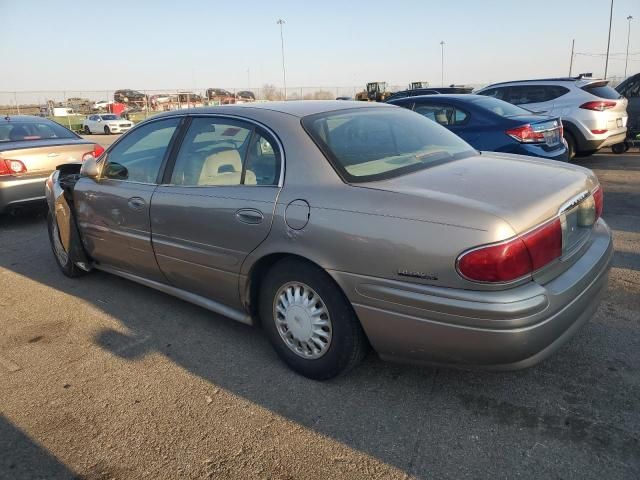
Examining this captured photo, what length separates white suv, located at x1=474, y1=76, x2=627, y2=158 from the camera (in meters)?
9.38

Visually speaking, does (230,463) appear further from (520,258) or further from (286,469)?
(520,258)

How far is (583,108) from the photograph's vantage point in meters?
9.41

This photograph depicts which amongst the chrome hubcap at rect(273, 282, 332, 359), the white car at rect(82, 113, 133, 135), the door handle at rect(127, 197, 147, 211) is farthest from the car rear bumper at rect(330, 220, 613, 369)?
the white car at rect(82, 113, 133, 135)

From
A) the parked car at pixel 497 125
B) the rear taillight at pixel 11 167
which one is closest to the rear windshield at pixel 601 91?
the parked car at pixel 497 125

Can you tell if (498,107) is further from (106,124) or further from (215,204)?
(106,124)

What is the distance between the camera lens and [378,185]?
2676 mm

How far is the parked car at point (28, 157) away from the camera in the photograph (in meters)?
6.62

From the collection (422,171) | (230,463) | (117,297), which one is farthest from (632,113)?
(230,463)

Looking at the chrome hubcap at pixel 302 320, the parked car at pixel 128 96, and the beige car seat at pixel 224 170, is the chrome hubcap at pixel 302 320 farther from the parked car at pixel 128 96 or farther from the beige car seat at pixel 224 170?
the parked car at pixel 128 96

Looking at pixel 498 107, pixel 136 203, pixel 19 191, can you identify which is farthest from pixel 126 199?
pixel 498 107

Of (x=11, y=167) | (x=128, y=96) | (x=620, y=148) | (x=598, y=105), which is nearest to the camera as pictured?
(x=11, y=167)

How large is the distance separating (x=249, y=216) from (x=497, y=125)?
488 cm

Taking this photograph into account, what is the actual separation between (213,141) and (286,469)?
211cm

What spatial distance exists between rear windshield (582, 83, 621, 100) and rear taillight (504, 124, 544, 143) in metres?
3.83
